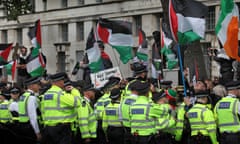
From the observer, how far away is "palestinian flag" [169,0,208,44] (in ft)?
48.3

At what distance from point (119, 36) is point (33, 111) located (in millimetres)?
5563

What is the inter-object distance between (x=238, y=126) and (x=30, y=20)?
109 feet

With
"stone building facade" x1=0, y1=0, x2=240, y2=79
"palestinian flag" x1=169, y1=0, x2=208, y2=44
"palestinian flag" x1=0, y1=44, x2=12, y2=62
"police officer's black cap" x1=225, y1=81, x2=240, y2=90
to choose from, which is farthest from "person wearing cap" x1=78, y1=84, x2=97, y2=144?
"stone building facade" x1=0, y1=0, x2=240, y2=79

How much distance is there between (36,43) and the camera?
19.7 metres

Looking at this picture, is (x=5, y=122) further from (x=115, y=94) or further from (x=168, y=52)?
(x=168, y=52)

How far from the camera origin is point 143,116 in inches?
434

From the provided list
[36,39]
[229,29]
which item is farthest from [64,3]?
[229,29]

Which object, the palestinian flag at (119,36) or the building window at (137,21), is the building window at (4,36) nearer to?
the building window at (137,21)

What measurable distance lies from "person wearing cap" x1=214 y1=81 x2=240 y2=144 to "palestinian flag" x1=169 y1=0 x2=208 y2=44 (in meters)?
3.28

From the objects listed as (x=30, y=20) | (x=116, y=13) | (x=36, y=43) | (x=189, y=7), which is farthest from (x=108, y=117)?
(x=30, y=20)

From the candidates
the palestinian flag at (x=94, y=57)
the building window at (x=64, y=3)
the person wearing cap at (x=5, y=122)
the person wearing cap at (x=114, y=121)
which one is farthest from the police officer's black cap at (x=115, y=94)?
the building window at (x=64, y=3)

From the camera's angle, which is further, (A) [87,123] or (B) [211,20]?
(B) [211,20]

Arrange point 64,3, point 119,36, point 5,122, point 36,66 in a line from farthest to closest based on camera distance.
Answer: point 64,3 → point 36,66 → point 119,36 → point 5,122

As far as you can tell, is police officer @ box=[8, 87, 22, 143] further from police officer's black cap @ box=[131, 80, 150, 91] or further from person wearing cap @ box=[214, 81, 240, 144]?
person wearing cap @ box=[214, 81, 240, 144]
